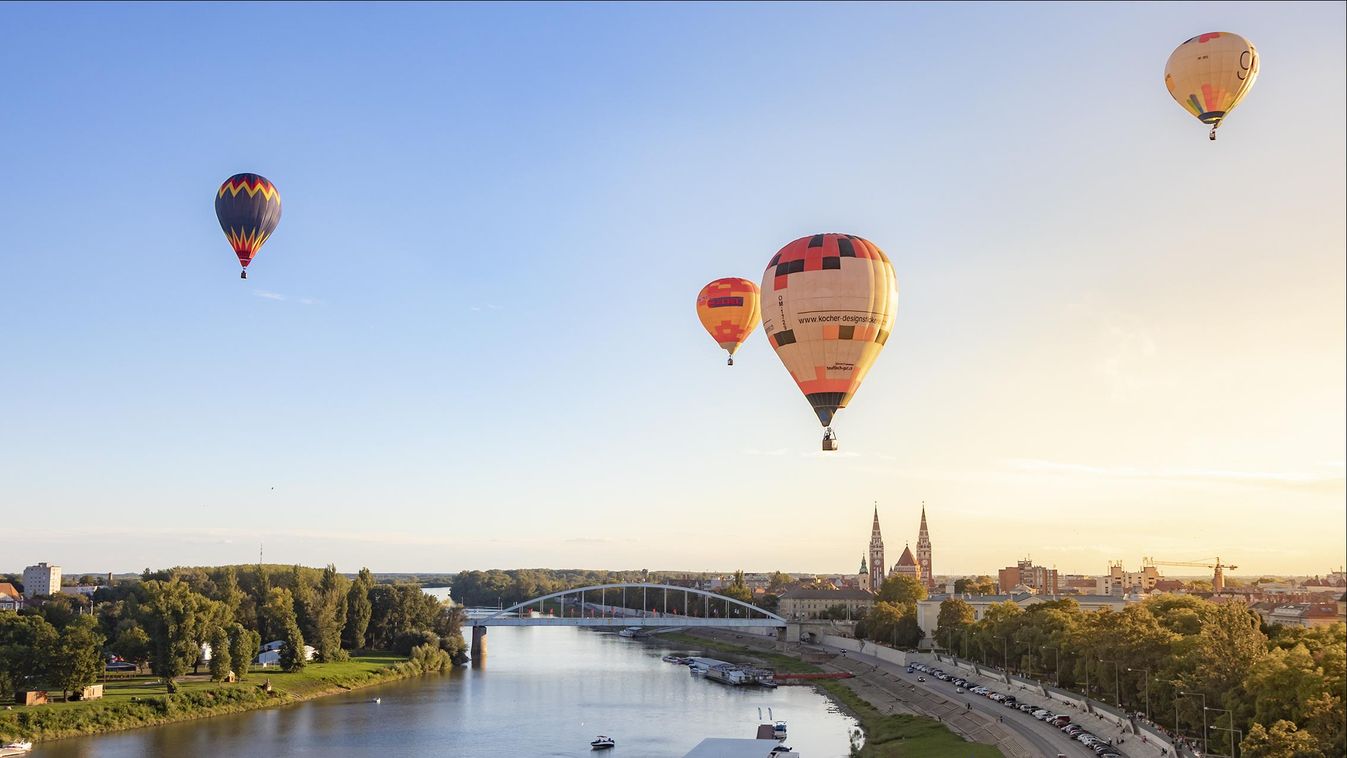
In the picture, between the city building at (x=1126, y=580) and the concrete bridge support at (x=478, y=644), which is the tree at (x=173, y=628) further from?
the city building at (x=1126, y=580)

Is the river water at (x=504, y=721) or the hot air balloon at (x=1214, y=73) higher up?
the hot air balloon at (x=1214, y=73)

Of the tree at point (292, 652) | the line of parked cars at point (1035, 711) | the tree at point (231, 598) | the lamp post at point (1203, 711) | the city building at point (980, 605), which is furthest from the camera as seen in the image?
the city building at point (980, 605)

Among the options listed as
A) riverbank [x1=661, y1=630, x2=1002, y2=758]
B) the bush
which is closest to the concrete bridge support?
the bush

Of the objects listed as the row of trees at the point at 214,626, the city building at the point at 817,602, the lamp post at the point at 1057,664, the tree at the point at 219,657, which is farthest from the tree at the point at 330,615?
the city building at the point at 817,602

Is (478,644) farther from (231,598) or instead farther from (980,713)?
(980,713)

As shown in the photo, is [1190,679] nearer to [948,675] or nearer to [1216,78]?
[1216,78]

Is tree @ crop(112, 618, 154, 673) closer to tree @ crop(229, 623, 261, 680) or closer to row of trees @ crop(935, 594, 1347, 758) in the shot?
tree @ crop(229, 623, 261, 680)
